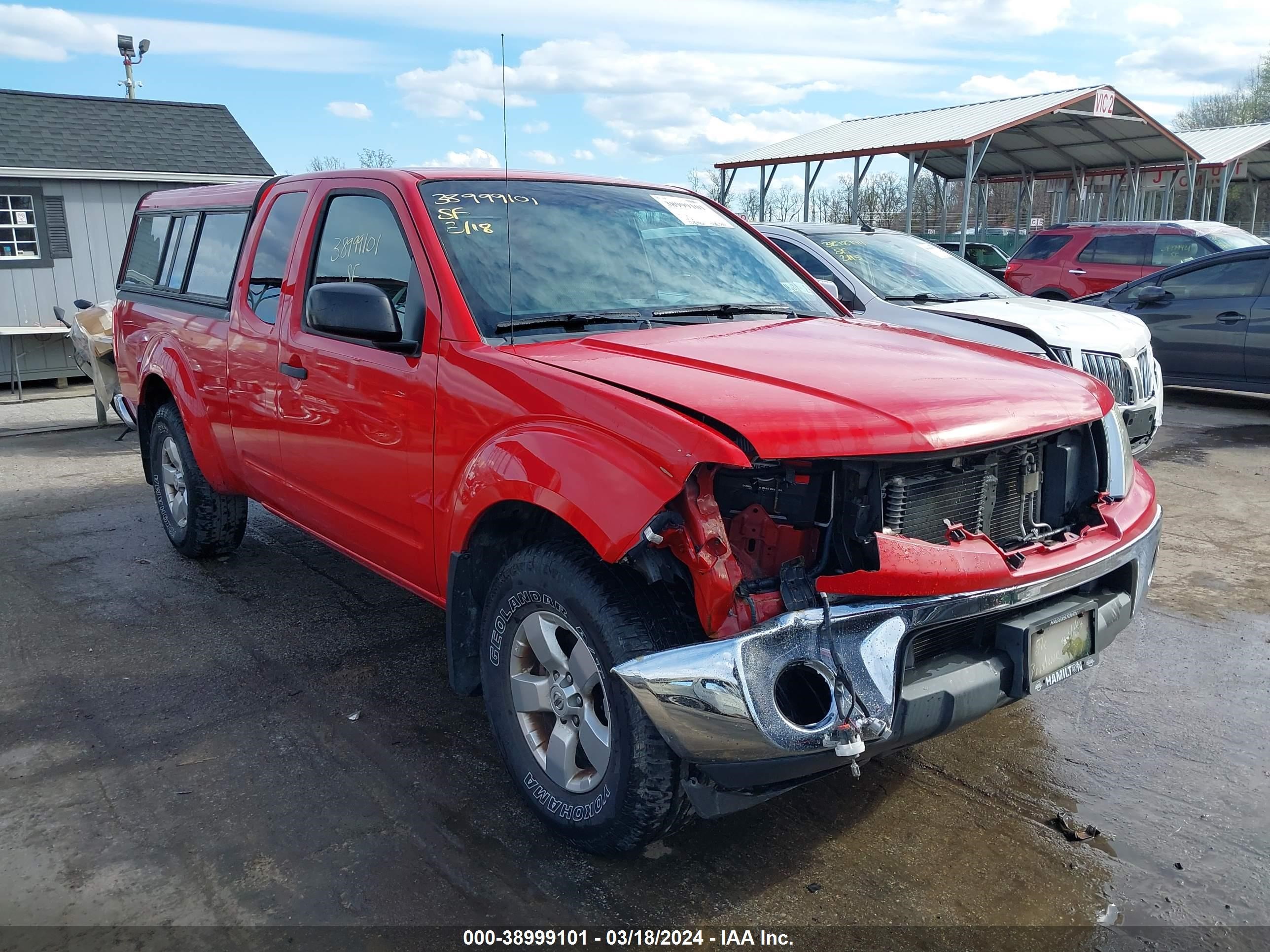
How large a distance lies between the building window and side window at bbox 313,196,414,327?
12496 mm

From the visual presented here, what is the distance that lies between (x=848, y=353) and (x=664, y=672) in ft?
4.30

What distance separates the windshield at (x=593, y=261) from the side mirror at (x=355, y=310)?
0.27 metres

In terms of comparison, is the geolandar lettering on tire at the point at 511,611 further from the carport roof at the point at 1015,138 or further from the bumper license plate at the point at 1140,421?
the carport roof at the point at 1015,138

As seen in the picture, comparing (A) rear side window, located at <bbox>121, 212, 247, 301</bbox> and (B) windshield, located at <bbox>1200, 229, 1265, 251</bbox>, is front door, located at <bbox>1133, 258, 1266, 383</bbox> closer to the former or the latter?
(B) windshield, located at <bbox>1200, 229, 1265, 251</bbox>

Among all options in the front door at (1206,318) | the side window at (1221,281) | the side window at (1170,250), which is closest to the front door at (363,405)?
the front door at (1206,318)

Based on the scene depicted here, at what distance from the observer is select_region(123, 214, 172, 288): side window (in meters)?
5.80

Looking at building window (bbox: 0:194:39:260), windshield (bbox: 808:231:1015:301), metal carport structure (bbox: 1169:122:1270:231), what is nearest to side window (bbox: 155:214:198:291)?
windshield (bbox: 808:231:1015:301)

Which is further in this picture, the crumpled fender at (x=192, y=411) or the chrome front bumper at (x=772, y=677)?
the crumpled fender at (x=192, y=411)

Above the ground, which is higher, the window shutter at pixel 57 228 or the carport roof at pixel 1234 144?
the carport roof at pixel 1234 144

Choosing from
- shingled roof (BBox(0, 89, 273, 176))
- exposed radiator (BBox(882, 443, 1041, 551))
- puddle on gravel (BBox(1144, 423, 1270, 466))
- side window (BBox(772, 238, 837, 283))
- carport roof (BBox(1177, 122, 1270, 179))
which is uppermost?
carport roof (BBox(1177, 122, 1270, 179))

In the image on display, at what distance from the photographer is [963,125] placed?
18594 millimetres

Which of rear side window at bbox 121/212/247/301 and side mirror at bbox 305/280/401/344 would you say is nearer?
side mirror at bbox 305/280/401/344

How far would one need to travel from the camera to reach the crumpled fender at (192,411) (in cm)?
500

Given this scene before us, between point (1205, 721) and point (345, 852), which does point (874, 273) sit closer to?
point (1205, 721)
